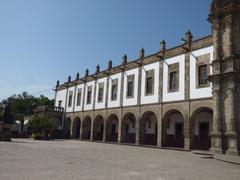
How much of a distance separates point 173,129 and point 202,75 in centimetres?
635

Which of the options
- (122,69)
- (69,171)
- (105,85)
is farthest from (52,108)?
(69,171)

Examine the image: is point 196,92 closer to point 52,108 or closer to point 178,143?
point 178,143

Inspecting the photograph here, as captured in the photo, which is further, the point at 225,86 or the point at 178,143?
the point at 178,143

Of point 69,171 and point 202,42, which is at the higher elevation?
point 202,42

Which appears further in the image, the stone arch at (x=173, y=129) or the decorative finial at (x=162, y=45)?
the decorative finial at (x=162, y=45)

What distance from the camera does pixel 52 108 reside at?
39.6 m

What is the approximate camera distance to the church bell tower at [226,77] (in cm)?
1605

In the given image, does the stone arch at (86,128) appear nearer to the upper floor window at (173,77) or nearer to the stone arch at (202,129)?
the upper floor window at (173,77)

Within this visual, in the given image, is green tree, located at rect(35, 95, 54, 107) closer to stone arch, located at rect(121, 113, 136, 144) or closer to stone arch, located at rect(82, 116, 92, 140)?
stone arch, located at rect(82, 116, 92, 140)

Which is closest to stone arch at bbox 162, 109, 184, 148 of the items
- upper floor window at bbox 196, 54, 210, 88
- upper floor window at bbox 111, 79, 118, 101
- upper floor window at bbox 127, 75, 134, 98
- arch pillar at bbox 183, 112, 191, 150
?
arch pillar at bbox 183, 112, 191, 150

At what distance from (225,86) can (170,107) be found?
6.36m

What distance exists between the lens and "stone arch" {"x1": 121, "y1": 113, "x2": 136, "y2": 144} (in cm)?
2774

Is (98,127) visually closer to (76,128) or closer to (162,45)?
(76,128)

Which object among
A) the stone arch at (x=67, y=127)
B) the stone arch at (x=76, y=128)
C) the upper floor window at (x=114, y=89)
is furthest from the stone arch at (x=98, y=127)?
A: the stone arch at (x=67, y=127)
